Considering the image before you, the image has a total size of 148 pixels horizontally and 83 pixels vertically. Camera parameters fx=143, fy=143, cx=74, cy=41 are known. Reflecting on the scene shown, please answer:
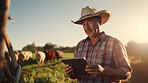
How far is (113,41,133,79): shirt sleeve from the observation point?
7.73ft

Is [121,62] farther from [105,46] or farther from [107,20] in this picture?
[107,20]

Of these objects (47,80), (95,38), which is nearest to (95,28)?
(95,38)

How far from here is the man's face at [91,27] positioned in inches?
108

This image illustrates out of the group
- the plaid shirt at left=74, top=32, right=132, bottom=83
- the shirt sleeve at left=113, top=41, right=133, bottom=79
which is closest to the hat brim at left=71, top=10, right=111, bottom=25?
the plaid shirt at left=74, top=32, right=132, bottom=83

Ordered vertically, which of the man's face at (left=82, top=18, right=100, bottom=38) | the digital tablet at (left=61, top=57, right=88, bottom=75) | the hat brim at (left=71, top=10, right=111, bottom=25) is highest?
the hat brim at (left=71, top=10, right=111, bottom=25)

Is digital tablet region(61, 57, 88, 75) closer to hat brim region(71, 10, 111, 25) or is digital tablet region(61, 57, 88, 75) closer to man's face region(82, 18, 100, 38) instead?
man's face region(82, 18, 100, 38)

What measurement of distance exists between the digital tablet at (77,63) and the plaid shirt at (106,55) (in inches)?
9.3

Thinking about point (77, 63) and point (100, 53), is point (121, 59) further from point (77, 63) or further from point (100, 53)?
point (77, 63)

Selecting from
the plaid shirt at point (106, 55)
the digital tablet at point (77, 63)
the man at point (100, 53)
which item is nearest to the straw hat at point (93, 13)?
the man at point (100, 53)

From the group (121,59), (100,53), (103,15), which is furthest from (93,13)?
(121,59)

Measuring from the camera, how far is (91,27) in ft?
9.04

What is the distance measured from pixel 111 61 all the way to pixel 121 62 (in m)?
0.22

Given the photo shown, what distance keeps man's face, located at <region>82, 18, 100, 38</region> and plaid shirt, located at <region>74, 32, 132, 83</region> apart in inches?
6.1

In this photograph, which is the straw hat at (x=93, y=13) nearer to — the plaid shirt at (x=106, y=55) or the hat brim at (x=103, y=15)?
the hat brim at (x=103, y=15)
